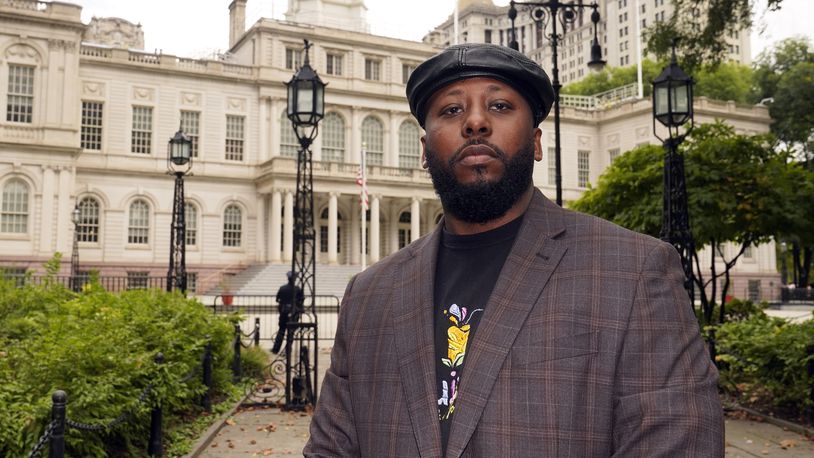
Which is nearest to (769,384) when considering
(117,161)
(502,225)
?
(502,225)

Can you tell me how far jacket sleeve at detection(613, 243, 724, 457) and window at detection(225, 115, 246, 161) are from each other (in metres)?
42.5

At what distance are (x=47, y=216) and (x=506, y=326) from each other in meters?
38.8

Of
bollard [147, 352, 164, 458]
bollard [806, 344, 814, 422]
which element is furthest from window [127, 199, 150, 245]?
bollard [806, 344, 814, 422]

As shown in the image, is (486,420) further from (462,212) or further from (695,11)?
(695,11)

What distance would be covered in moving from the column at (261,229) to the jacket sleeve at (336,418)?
39887 mm

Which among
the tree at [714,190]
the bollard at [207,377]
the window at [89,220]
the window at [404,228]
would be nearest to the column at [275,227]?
the window at [404,228]

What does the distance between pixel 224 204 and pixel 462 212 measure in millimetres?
41065

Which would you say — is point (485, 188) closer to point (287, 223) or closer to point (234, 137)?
point (287, 223)

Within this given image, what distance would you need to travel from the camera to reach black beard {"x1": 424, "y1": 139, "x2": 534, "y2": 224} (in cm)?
214

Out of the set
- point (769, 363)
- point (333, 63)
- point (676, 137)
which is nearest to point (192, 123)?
point (333, 63)

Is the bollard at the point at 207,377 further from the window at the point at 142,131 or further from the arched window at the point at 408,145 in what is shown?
the arched window at the point at 408,145

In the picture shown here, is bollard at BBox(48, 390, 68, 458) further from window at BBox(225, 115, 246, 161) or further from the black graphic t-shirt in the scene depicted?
window at BBox(225, 115, 246, 161)

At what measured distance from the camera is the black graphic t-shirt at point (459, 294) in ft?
6.81

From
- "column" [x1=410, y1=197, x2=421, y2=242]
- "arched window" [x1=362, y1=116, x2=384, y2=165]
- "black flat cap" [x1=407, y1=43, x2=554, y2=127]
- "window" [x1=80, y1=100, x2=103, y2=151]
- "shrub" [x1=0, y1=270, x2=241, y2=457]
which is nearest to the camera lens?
"black flat cap" [x1=407, y1=43, x2=554, y2=127]
